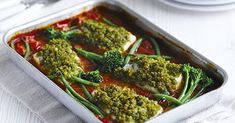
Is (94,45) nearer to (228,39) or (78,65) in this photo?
(78,65)

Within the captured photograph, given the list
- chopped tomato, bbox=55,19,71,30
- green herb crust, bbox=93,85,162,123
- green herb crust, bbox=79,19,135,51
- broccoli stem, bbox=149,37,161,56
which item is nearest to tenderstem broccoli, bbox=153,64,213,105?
green herb crust, bbox=93,85,162,123

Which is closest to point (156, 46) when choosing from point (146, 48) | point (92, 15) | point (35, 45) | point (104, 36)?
point (146, 48)

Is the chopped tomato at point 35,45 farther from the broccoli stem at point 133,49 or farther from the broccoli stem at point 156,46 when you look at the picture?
the broccoli stem at point 156,46

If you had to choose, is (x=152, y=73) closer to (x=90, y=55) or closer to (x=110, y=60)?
(x=110, y=60)

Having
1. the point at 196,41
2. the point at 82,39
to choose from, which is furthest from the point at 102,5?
the point at 196,41

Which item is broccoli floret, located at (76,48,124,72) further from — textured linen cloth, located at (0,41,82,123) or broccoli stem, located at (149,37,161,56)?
textured linen cloth, located at (0,41,82,123)
